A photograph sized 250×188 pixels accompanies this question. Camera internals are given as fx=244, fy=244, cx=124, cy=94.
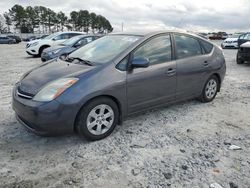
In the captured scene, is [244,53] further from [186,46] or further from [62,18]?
[62,18]

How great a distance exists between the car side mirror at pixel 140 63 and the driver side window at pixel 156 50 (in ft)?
0.40

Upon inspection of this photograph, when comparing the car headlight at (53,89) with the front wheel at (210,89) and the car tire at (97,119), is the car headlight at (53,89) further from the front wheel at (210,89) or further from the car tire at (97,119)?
the front wheel at (210,89)

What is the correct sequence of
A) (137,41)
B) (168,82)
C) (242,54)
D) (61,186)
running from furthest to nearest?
(242,54) → (168,82) → (137,41) → (61,186)

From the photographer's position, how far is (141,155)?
122 inches

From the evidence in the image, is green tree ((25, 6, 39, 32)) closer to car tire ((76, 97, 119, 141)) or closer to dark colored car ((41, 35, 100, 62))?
dark colored car ((41, 35, 100, 62))

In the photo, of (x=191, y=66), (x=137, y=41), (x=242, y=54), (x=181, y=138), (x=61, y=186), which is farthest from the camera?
(x=242, y=54)

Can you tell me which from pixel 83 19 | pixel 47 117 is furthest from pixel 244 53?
pixel 83 19

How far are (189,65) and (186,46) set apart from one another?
0.37 m

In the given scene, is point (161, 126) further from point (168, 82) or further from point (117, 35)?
point (117, 35)

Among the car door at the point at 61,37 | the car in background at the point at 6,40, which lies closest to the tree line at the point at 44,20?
the car in background at the point at 6,40

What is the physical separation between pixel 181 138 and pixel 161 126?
1.58 ft

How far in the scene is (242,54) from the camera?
10.2 metres

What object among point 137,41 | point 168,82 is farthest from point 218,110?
point 137,41

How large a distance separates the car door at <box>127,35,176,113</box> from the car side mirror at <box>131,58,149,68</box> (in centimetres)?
9
